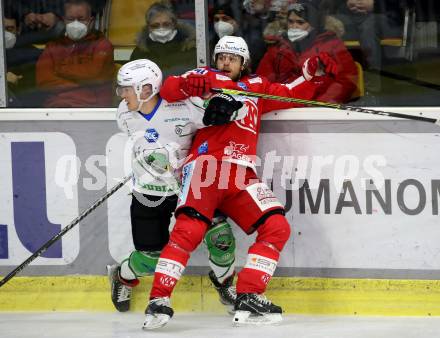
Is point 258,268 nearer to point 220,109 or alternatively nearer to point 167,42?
point 220,109

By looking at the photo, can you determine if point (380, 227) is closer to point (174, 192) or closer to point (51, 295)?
point (174, 192)

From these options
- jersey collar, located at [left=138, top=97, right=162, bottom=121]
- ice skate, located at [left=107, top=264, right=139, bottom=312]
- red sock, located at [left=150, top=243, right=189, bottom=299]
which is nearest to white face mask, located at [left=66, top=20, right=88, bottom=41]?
jersey collar, located at [left=138, top=97, right=162, bottom=121]

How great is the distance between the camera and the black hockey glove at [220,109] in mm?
5230

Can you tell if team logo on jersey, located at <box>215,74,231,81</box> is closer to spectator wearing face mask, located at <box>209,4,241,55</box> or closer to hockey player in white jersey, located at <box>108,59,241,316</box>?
hockey player in white jersey, located at <box>108,59,241,316</box>

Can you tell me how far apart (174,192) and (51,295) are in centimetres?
86

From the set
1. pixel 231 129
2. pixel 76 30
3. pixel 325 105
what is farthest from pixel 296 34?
pixel 76 30

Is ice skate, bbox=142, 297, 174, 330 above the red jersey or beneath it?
beneath

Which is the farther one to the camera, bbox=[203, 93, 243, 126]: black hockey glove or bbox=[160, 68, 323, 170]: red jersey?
bbox=[160, 68, 323, 170]: red jersey

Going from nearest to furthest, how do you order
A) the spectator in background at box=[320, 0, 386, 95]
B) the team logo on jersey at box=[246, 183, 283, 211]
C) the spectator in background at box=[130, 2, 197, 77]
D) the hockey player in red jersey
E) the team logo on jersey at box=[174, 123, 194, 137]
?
the hockey player in red jersey
the team logo on jersey at box=[246, 183, 283, 211]
the team logo on jersey at box=[174, 123, 194, 137]
the spectator in background at box=[320, 0, 386, 95]
the spectator in background at box=[130, 2, 197, 77]

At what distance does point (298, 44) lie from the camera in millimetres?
5703

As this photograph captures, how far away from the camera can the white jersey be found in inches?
215

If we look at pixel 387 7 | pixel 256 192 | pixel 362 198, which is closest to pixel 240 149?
pixel 256 192

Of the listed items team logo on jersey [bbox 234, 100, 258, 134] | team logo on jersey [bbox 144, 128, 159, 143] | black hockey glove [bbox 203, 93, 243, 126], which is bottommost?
team logo on jersey [bbox 144, 128, 159, 143]

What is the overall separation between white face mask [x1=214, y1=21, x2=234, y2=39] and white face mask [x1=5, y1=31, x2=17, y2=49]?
102 cm
